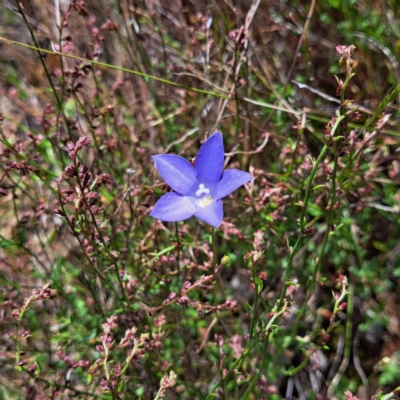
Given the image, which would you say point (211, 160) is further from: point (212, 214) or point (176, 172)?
point (212, 214)

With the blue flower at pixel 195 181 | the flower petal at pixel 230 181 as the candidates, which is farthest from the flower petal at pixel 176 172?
the flower petal at pixel 230 181

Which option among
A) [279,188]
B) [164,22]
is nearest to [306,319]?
[279,188]

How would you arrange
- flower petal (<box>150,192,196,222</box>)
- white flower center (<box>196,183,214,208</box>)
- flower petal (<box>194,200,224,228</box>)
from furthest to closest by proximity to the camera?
white flower center (<box>196,183,214,208</box>) → flower petal (<box>150,192,196,222</box>) → flower petal (<box>194,200,224,228</box>)

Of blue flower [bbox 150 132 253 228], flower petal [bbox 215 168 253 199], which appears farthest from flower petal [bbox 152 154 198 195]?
flower petal [bbox 215 168 253 199]

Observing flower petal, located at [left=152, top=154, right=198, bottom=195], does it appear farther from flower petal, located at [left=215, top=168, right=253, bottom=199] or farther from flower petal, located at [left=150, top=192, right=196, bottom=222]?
flower petal, located at [left=215, top=168, right=253, bottom=199]

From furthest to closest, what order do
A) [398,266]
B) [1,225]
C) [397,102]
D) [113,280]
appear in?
1. [1,225]
2. [397,102]
3. [398,266]
4. [113,280]

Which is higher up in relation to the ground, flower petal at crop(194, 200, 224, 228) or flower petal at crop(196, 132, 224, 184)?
flower petal at crop(196, 132, 224, 184)

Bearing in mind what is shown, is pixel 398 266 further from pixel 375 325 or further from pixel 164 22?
pixel 164 22
